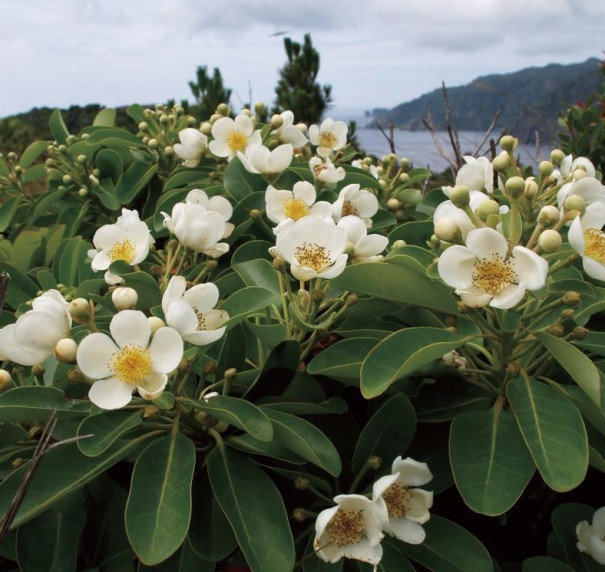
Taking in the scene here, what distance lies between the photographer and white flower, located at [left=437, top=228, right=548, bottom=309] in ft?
3.81

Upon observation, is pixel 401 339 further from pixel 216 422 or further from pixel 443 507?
pixel 443 507

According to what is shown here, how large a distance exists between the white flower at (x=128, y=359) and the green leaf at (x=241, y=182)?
2.93ft

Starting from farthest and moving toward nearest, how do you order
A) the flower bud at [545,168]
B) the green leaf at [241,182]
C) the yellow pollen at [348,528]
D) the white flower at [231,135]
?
the white flower at [231,135], the green leaf at [241,182], the flower bud at [545,168], the yellow pollen at [348,528]

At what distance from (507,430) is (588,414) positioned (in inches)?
6.1

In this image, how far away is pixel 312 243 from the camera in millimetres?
Result: 1371

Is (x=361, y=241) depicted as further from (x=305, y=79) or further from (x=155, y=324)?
(x=305, y=79)

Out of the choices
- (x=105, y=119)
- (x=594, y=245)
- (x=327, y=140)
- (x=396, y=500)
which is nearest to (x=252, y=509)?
(x=396, y=500)

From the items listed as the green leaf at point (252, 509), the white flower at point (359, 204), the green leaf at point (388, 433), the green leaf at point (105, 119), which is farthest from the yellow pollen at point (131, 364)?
the green leaf at point (105, 119)

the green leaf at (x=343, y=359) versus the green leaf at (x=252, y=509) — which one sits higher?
the green leaf at (x=343, y=359)

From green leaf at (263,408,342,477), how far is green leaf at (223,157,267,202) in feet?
3.08

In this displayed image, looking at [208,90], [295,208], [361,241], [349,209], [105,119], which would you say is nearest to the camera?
Result: [361,241]

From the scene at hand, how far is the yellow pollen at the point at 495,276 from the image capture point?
46.4 inches

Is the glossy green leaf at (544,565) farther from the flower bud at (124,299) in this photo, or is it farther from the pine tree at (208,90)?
the pine tree at (208,90)

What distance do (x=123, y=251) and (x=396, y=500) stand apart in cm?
83
